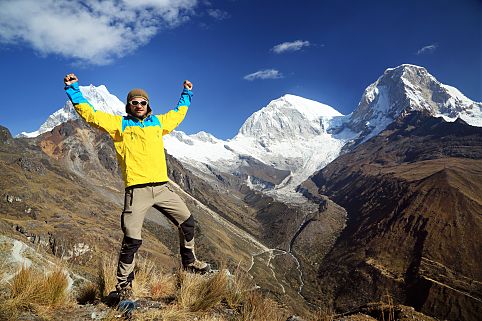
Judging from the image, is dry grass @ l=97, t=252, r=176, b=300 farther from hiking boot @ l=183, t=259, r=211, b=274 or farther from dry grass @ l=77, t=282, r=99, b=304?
hiking boot @ l=183, t=259, r=211, b=274

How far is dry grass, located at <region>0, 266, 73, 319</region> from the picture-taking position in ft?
15.9

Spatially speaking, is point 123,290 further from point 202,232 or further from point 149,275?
point 202,232

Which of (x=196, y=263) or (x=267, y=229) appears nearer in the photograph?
(x=196, y=263)

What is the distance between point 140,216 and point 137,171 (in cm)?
72

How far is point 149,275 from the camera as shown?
7.00 m

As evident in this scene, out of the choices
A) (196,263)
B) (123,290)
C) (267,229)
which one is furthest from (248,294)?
(267,229)

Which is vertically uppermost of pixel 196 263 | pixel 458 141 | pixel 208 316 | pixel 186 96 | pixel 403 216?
pixel 458 141

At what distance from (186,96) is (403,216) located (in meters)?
117

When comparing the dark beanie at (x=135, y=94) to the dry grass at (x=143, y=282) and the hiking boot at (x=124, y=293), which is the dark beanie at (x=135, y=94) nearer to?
the dry grass at (x=143, y=282)

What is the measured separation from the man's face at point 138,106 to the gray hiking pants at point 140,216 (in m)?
1.22

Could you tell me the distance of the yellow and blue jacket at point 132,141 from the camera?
6.02 meters

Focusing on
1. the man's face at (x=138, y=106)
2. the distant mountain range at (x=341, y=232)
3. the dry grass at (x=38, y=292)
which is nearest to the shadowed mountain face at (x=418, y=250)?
the distant mountain range at (x=341, y=232)

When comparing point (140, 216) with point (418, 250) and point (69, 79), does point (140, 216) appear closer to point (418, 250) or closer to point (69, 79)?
point (69, 79)

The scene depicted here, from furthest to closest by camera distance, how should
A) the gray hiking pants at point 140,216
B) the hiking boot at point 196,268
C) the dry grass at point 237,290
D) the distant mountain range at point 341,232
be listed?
the distant mountain range at point 341,232 → the hiking boot at point 196,268 → the dry grass at point 237,290 → the gray hiking pants at point 140,216
